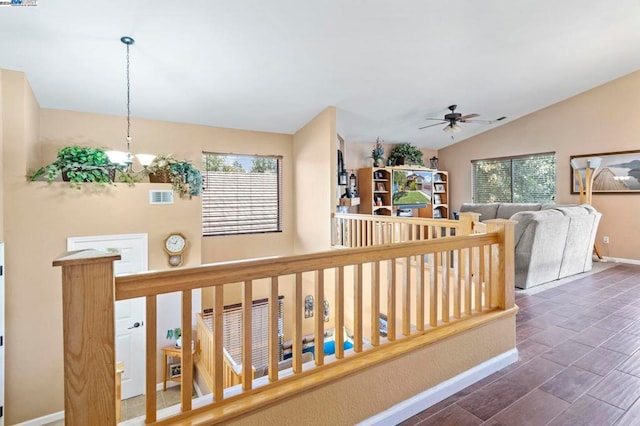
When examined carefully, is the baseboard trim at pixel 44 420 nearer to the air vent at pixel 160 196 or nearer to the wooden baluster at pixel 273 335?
the air vent at pixel 160 196

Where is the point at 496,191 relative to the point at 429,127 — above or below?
below

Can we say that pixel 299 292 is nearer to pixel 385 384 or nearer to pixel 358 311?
pixel 358 311

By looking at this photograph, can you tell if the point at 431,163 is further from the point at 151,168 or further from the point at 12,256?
the point at 12,256

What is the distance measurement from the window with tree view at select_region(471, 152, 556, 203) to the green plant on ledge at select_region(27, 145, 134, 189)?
24.9 feet

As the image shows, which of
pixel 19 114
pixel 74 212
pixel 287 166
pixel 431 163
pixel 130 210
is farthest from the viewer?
pixel 431 163

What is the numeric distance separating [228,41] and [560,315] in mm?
4378

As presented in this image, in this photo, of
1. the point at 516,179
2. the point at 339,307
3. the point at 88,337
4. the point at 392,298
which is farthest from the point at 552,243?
the point at 88,337

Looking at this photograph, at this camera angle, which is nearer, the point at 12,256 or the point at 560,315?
the point at 560,315

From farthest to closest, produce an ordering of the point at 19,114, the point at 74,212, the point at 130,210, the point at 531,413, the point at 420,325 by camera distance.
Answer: the point at 130,210 → the point at 74,212 → the point at 19,114 → the point at 420,325 → the point at 531,413

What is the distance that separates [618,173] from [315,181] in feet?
17.7

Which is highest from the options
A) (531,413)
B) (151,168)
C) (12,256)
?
(151,168)

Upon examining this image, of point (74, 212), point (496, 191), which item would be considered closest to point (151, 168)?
point (74, 212)

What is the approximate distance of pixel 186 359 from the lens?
51.1 inches

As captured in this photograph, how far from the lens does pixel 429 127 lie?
6973mm
